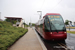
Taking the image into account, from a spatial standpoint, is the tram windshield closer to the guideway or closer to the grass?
the guideway

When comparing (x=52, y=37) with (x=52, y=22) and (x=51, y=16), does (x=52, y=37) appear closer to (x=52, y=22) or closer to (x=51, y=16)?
→ (x=52, y=22)

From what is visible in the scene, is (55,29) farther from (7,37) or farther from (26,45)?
(7,37)

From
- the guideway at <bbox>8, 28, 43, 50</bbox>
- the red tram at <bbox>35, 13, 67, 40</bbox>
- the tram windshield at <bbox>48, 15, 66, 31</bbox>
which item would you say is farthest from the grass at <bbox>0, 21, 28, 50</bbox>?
the tram windshield at <bbox>48, 15, 66, 31</bbox>

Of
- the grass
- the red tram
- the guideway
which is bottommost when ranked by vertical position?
the guideway

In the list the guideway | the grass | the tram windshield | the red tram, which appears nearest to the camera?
the grass

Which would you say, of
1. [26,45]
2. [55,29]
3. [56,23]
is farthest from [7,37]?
[56,23]

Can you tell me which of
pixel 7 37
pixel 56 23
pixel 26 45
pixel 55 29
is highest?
pixel 56 23

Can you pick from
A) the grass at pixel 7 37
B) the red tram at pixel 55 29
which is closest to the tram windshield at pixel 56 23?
the red tram at pixel 55 29

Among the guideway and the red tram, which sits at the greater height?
the red tram

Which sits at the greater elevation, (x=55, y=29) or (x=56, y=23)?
(x=56, y=23)

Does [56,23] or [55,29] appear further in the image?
[56,23]

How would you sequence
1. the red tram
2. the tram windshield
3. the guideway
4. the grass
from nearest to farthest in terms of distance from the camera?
the grass < the guideway < the red tram < the tram windshield

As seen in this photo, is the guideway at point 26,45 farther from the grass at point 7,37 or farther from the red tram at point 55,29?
the red tram at point 55,29

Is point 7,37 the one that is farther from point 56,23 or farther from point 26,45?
point 56,23
